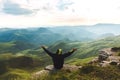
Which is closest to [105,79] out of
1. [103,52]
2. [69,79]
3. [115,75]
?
[115,75]

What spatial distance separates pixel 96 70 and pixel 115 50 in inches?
651

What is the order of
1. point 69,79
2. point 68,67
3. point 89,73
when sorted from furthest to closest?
point 68,67
point 89,73
point 69,79

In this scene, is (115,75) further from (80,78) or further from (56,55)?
(56,55)

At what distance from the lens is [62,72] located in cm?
3134

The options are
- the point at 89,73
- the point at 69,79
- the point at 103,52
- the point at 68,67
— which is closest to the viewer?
the point at 69,79

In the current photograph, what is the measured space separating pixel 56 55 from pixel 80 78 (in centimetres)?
499

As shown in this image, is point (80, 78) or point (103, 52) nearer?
point (80, 78)

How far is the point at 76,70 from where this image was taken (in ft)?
107

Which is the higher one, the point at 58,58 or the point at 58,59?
the point at 58,58

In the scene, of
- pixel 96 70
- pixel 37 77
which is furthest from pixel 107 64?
pixel 37 77

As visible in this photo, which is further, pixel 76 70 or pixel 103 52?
pixel 103 52

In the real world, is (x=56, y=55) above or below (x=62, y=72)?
above

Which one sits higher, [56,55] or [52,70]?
[56,55]

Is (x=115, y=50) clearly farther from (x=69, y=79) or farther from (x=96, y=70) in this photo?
(x=69, y=79)
